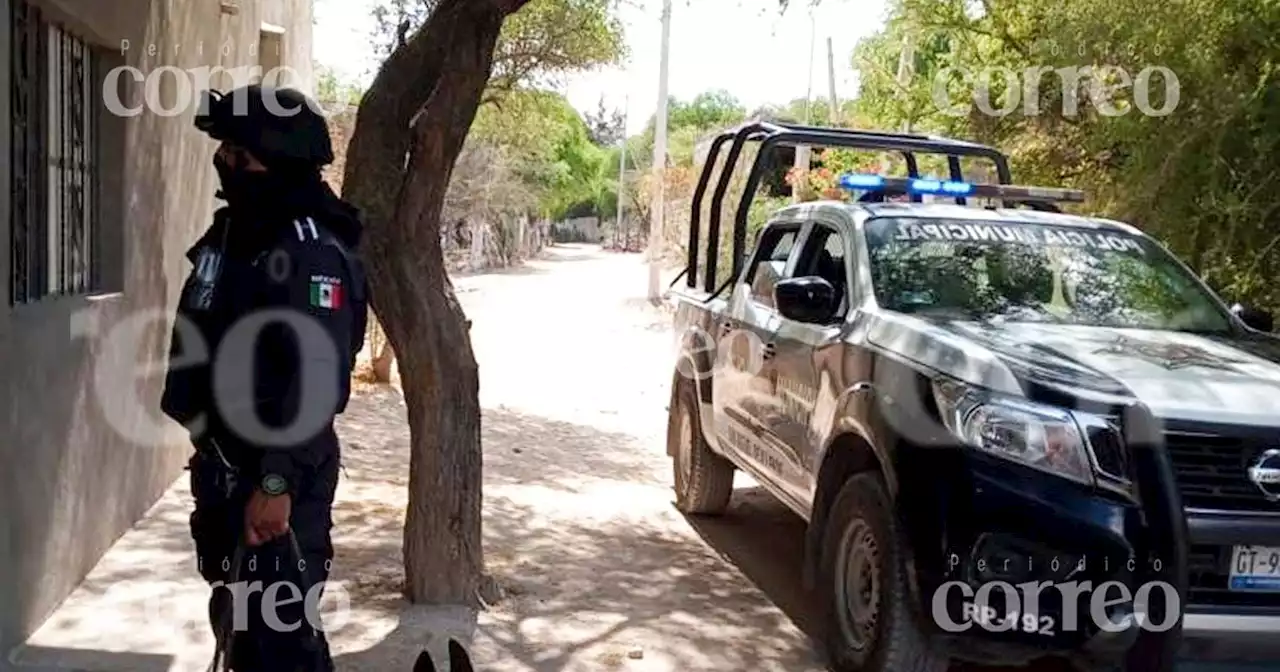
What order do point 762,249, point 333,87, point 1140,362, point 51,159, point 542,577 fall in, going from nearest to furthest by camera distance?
point 1140,362
point 51,159
point 542,577
point 762,249
point 333,87

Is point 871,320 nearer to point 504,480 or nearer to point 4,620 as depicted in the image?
point 4,620

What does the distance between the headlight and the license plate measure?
1.60ft

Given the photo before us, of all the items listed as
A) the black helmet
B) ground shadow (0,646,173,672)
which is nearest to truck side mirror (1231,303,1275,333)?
the black helmet

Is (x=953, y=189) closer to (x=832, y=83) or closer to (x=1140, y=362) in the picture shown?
(x=1140, y=362)

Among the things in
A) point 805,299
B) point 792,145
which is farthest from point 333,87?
point 805,299

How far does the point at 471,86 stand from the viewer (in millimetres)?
5148

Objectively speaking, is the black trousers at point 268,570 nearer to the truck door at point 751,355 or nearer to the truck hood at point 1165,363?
the truck hood at point 1165,363

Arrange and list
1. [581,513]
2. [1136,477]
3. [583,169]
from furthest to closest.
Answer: [583,169] → [581,513] → [1136,477]

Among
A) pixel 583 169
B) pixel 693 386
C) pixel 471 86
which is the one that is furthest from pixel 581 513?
pixel 583 169

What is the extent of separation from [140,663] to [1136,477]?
336 centimetres

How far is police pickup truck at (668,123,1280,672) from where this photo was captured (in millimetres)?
3834

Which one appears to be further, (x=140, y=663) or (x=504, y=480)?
(x=504, y=480)

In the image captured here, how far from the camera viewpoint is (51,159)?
5297 millimetres

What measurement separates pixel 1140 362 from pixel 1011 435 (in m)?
0.69
